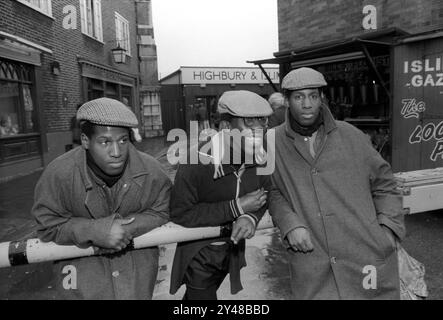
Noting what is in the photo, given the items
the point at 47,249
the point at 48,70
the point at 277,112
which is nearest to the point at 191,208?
the point at 47,249

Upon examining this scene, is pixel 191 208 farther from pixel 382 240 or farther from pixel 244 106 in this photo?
pixel 382 240

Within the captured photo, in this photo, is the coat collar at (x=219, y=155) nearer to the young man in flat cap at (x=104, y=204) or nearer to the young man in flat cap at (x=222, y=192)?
the young man in flat cap at (x=222, y=192)

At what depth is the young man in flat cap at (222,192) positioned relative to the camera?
2016mm

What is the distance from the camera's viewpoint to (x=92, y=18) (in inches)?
572

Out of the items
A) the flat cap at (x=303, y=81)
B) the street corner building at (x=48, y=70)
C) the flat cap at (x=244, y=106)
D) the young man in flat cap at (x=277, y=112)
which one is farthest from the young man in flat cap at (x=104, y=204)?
the street corner building at (x=48, y=70)

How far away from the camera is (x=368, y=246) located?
203 cm

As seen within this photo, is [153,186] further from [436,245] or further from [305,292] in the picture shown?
[436,245]

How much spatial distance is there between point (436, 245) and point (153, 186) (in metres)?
4.02

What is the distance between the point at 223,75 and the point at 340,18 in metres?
16.5

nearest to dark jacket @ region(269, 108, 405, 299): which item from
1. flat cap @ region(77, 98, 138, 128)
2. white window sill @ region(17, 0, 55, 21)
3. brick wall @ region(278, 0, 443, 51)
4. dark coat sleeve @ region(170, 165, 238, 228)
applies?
dark coat sleeve @ region(170, 165, 238, 228)

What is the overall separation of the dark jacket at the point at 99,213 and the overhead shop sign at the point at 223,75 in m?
22.7

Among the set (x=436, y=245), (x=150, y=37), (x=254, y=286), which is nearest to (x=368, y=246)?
(x=254, y=286)

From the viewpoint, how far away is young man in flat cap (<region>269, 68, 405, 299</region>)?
2023 mm

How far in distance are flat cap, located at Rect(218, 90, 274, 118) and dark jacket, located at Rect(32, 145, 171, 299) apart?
1.63 ft
